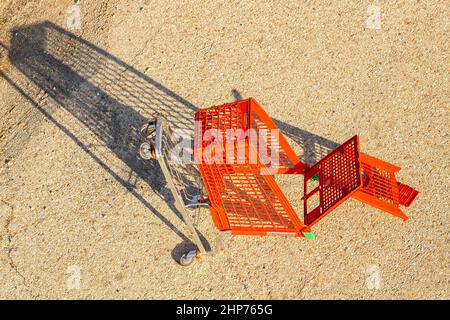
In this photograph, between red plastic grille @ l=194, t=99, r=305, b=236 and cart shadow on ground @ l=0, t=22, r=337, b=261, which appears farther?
cart shadow on ground @ l=0, t=22, r=337, b=261

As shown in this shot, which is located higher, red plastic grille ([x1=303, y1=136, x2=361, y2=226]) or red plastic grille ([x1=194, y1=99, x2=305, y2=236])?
red plastic grille ([x1=194, y1=99, x2=305, y2=236])

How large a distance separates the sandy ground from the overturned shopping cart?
0.47 metres

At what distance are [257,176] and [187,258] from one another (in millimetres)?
1541

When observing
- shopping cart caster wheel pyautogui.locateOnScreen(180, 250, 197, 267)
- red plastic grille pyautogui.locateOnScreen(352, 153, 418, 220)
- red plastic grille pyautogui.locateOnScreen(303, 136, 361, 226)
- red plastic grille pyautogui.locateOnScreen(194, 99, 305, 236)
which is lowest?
red plastic grille pyautogui.locateOnScreen(352, 153, 418, 220)

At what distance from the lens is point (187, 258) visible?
213 inches

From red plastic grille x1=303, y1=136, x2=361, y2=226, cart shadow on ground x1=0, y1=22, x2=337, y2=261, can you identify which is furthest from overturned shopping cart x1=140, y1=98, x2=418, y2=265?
cart shadow on ground x1=0, y1=22, x2=337, y2=261

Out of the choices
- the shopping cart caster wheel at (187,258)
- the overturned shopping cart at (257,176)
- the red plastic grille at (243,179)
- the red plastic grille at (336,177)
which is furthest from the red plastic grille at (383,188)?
the shopping cart caster wheel at (187,258)

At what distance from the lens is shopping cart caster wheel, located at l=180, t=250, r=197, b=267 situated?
5414mm

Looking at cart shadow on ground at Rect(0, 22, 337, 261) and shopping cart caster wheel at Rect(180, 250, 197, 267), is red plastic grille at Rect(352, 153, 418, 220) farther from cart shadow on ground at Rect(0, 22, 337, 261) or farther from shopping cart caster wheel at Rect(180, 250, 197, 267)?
shopping cart caster wheel at Rect(180, 250, 197, 267)

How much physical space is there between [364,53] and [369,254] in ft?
10.4

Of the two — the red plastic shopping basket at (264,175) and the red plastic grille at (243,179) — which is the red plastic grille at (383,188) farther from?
the red plastic grille at (243,179)

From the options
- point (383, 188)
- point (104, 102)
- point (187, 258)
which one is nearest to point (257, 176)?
point (187, 258)

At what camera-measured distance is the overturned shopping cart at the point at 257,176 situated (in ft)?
14.7
